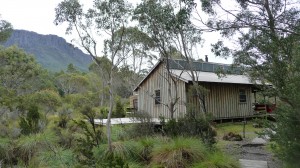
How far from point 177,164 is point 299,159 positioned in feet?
9.90

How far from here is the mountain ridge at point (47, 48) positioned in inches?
3903

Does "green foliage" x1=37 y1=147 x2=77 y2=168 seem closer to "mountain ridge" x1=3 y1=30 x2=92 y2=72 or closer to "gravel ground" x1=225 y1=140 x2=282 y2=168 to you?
"gravel ground" x1=225 y1=140 x2=282 y2=168

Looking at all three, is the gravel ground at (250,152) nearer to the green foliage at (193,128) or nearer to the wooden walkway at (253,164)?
the wooden walkway at (253,164)

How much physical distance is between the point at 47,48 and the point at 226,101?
328 feet

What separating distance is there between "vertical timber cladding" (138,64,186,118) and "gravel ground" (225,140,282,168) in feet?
24.1

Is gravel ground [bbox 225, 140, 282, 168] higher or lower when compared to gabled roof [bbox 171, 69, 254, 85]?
lower

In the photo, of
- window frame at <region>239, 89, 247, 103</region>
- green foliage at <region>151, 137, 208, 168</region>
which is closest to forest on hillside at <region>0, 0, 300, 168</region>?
green foliage at <region>151, 137, 208, 168</region>

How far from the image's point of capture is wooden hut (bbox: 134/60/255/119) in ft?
61.1

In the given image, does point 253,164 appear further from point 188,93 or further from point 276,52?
point 188,93

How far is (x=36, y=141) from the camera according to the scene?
8977mm

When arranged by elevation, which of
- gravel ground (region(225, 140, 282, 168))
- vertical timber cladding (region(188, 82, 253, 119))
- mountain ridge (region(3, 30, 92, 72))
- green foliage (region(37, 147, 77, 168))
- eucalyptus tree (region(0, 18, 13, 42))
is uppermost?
mountain ridge (region(3, 30, 92, 72))

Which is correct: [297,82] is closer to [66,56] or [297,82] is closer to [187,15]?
[187,15]

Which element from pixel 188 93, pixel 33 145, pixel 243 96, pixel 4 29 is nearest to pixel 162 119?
pixel 33 145

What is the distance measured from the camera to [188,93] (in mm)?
17906
